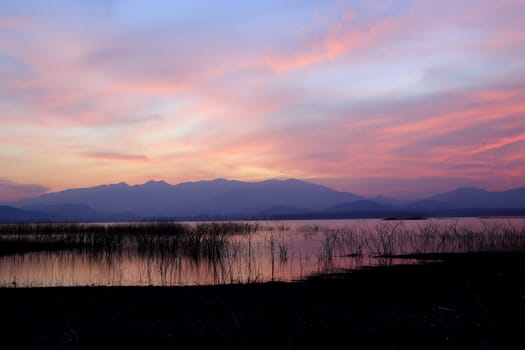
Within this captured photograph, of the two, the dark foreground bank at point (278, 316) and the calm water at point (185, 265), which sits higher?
the dark foreground bank at point (278, 316)

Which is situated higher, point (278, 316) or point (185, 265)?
point (278, 316)

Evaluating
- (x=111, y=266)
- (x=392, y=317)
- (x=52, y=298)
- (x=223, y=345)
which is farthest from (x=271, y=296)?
(x=111, y=266)

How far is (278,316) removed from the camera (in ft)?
29.3

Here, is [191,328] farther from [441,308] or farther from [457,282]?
[457,282]

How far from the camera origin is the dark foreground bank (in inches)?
279

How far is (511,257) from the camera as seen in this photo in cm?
2056

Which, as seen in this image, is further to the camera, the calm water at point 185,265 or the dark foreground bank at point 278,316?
the calm water at point 185,265

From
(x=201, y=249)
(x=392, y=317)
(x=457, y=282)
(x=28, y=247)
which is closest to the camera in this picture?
(x=392, y=317)

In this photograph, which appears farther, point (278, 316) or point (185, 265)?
point (185, 265)

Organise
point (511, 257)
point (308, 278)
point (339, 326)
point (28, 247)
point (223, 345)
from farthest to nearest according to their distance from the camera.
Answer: point (28, 247) < point (511, 257) < point (308, 278) < point (339, 326) < point (223, 345)

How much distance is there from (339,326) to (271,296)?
12.2ft

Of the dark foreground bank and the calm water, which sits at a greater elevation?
the dark foreground bank

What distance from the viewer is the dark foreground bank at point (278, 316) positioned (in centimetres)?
710

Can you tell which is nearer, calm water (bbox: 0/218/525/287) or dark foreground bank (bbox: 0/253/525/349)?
dark foreground bank (bbox: 0/253/525/349)
